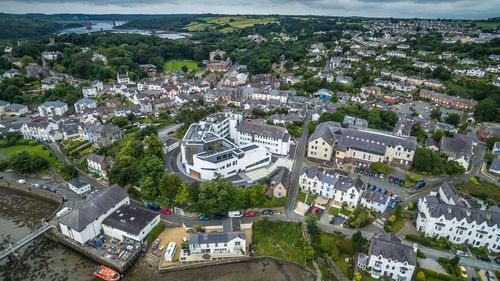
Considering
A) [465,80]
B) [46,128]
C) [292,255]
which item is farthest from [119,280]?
[465,80]

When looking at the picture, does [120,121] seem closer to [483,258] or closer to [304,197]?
[304,197]

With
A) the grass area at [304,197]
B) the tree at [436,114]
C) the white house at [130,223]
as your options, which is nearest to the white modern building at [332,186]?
the grass area at [304,197]

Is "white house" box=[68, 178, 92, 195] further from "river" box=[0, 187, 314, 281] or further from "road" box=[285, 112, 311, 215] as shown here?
"road" box=[285, 112, 311, 215]

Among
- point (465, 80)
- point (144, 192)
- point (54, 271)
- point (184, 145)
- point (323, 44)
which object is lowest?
point (54, 271)

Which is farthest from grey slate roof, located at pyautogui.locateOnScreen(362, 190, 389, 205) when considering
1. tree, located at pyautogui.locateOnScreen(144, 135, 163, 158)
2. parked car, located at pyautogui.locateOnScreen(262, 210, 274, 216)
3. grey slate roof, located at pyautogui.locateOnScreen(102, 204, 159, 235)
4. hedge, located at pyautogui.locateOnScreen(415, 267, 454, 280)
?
tree, located at pyautogui.locateOnScreen(144, 135, 163, 158)

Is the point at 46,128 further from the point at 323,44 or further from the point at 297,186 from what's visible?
the point at 323,44

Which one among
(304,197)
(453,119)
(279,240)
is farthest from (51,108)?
(453,119)
